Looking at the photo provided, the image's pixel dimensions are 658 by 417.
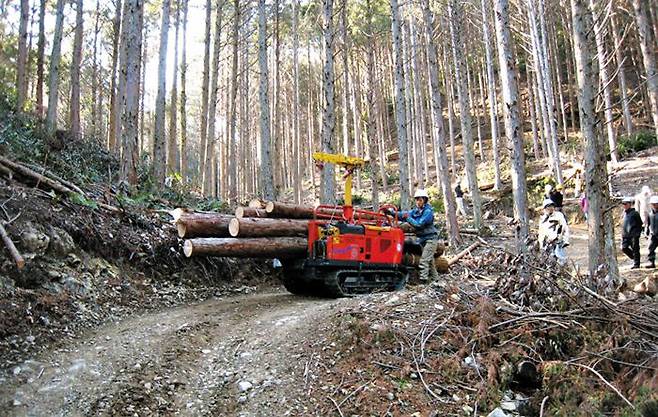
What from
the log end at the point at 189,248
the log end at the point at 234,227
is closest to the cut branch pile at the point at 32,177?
the log end at the point at 189,248

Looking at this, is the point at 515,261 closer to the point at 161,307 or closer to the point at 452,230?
the point at 161,307

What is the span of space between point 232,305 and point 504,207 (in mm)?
17214

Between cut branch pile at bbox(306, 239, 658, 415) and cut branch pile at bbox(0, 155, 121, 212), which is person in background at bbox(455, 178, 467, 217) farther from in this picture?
cut branch pile at bbox(0, 155, 121, 212)

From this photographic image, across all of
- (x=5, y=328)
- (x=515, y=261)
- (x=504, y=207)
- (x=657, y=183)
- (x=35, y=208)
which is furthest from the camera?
(x=504, y=207)

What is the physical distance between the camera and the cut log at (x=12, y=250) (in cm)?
571

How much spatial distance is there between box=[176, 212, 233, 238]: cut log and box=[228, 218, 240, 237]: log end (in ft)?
0.48

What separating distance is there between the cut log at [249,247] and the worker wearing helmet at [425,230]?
7.32 ft

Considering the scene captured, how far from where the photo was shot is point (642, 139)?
25.1 m

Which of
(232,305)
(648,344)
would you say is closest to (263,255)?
(232,305)

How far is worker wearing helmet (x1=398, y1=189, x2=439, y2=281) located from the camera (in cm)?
982

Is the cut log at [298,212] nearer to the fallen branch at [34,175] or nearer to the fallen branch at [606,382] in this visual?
the fallen branch at [34,175]

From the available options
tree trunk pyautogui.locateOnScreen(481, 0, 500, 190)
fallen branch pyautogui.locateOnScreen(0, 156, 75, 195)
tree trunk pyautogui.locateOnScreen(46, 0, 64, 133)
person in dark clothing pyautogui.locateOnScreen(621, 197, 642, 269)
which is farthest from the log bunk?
tree trunk pyautogui.locateOnScreen(481, 0, 500, 190)

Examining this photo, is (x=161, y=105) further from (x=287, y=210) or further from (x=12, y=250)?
(x=12, y=250)

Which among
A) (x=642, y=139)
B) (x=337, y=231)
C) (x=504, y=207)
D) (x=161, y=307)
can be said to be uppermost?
(x=642, y=139)
